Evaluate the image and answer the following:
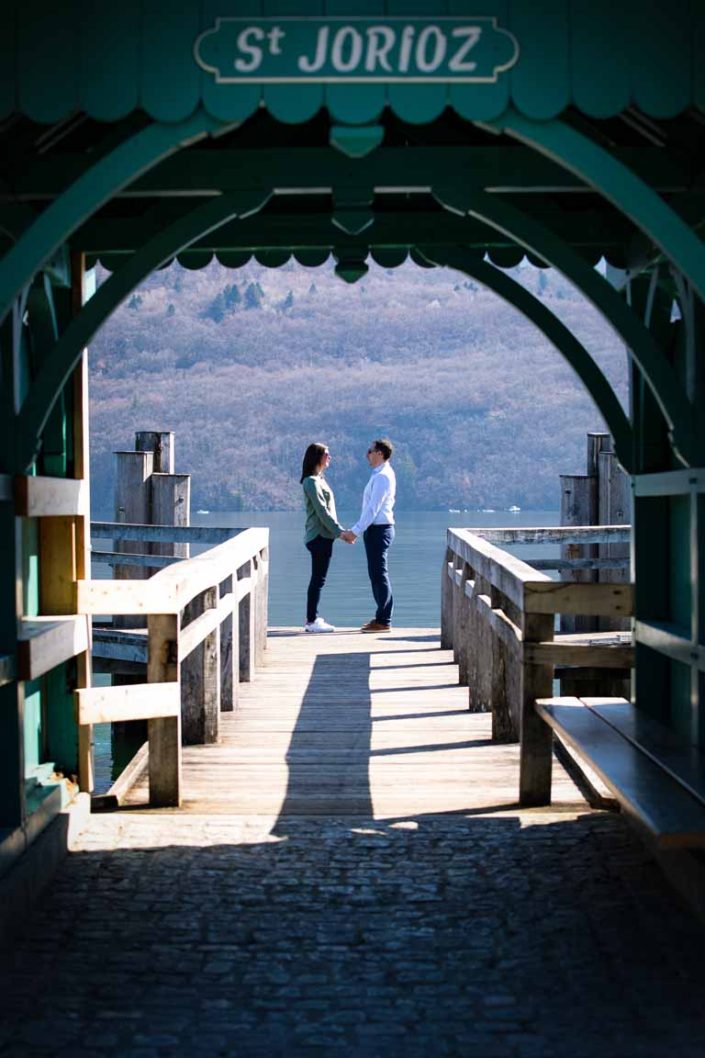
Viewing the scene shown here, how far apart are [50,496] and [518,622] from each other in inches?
165

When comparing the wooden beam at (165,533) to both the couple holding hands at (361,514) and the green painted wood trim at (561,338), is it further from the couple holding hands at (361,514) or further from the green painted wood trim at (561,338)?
the green painted wood trim at (561,338)

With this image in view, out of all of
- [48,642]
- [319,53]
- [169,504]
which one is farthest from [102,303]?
[169,504]

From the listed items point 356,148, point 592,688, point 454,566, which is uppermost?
point 356,148

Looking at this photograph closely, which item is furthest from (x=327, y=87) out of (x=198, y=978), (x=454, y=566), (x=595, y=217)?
(x=454, y=566)

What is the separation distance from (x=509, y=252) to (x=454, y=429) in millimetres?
149275

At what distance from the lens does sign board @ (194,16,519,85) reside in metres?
4.23

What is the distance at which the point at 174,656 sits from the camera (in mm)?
6344

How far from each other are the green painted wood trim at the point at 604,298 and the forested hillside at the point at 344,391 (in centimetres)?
13547

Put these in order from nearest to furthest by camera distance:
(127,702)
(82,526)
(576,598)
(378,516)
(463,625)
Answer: (82,526) → (127,702) → (576,598) → (463,625) → (378,516)

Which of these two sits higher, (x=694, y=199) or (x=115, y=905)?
(x=694, y=199)

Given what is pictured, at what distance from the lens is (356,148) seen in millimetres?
4301

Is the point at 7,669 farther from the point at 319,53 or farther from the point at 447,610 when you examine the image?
the point at 447,610

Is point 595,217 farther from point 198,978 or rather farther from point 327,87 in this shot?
point 198,978

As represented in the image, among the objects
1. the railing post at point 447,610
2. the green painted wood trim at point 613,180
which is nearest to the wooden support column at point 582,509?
the railing post at point 447,610
